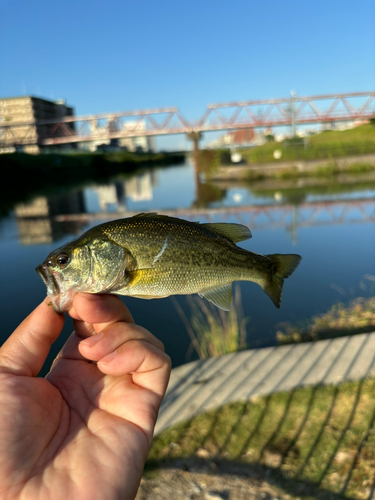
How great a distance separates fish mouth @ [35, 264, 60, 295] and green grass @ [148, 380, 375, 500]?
130 inches

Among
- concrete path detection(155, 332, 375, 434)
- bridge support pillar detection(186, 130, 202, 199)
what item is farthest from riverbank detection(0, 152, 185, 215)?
concrete path detection(155, 332, 375, 434)

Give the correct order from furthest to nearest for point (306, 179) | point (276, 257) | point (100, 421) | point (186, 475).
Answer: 1. point (306, 179)
2. point (186, 475)
3. point (276, 257)
4. point (100, 421)

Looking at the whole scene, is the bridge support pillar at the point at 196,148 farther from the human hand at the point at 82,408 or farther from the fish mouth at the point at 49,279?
the fish mouth at the point at 49,279

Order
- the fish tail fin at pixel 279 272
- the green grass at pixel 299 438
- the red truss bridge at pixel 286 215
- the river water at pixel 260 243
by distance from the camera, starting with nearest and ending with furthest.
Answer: the fish tail fin at pixel 279 272 < the green grass at pixel 299 438 < the river water at pixel 260 243 < the red truss bridge at pixel 286 215

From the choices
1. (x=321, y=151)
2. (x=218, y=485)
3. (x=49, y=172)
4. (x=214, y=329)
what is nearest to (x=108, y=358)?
(x=218, y=485)

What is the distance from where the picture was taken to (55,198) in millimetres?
33406

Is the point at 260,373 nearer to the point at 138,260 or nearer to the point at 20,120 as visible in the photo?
the point at 138,260

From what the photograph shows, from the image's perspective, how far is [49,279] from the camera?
77.9 inches

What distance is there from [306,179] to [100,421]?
34.0 metres

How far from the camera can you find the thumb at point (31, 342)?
214 centimetres

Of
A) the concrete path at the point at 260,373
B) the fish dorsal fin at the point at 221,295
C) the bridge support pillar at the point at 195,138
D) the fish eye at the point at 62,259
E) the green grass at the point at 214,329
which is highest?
the bridge support pillar at the point at 195,138

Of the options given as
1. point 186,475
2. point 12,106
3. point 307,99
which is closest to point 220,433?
point 186,475

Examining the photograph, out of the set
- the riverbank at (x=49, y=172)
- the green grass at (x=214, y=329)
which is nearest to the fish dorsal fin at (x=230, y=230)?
the green grass at (x=214, y=329)

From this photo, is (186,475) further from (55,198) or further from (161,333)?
(55,198)
